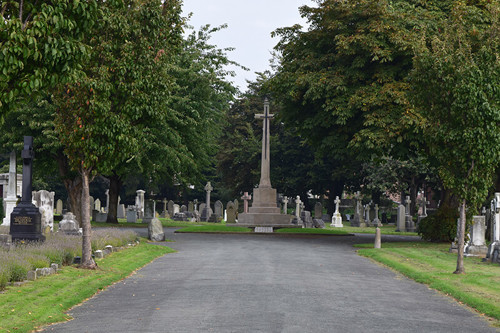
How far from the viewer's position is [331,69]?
29.4 metres

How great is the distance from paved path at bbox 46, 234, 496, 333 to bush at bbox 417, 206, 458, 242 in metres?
10.7

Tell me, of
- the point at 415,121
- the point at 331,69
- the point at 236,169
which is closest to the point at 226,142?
the point at 236,169

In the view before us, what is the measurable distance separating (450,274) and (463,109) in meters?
4.51

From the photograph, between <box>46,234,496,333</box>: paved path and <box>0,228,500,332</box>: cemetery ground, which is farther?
<box>0,228,500,332</box>: cemetery ground

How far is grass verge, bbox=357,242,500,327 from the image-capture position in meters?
11.9

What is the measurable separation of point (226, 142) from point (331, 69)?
3631 centimetres

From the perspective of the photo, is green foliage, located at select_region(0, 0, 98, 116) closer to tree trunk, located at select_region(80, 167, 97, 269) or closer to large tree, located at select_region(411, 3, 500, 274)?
tree trunk, located at select_region(80, 167, 97, 269)

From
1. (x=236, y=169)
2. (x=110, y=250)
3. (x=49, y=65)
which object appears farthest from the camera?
(x=236, y=169)

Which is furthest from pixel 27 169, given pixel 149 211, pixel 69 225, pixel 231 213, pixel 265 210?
pixel 149 211

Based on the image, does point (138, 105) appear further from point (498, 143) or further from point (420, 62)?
point (498, 143)

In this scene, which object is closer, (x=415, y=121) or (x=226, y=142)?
(x=415, y=121)

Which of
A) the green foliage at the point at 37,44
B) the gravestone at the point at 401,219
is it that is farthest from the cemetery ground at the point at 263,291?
the gravestone at the point at 401,219

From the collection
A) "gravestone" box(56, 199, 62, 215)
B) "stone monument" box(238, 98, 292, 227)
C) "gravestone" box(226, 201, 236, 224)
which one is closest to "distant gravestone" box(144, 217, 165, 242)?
"stone monument" box(238, 98, 292, 227)

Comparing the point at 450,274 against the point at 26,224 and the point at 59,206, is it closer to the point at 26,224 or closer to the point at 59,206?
the point at 26,224
